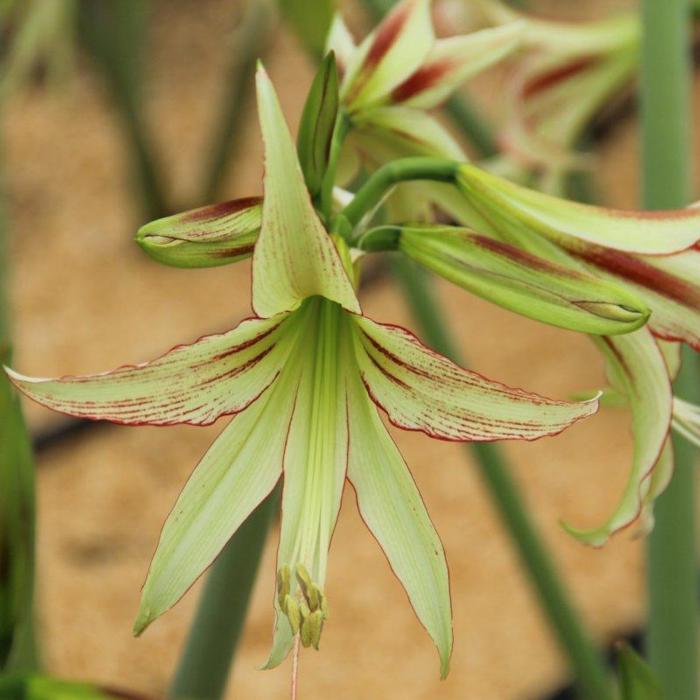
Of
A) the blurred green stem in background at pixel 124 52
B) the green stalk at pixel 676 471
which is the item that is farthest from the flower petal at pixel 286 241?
the blurred green stem in background at pixel 124 52

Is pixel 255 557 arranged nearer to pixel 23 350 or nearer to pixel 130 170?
pixel 23 350

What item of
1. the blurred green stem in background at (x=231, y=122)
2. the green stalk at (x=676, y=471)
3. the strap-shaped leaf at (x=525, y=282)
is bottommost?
the blurred green stem in background at (x=231, y=122)

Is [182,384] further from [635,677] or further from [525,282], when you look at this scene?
[635,677]

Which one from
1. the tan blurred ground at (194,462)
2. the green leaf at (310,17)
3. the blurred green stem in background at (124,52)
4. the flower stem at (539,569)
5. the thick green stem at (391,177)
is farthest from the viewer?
the blurred green stem in background at (124,52)

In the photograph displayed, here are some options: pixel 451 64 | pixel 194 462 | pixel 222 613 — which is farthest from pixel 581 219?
pixel 194 462

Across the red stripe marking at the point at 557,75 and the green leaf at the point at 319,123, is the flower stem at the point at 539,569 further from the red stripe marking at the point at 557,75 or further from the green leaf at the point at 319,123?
the green leaf at the point at 319,123

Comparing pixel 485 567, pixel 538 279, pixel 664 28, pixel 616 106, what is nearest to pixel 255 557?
pixel 538 279

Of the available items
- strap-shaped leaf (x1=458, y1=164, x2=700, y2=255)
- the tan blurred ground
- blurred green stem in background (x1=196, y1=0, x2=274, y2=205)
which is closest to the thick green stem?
strap-shaped leaf (x1=458, y1=164, x2=700, y2=255)
